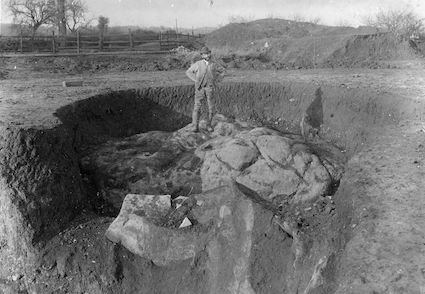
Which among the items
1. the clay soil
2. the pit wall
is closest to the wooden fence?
the pit wall

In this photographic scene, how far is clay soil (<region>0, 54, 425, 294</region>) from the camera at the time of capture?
3.76m

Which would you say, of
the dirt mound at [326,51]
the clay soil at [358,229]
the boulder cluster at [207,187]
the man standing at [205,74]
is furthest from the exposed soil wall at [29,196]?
the dirt mound at [326,51]

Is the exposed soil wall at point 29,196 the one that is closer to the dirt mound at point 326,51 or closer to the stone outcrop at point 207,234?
the stone outcrop at point 207,234

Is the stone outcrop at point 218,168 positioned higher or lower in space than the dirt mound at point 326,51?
lower

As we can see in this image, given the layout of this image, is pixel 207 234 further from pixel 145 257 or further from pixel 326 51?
pixel 326 51

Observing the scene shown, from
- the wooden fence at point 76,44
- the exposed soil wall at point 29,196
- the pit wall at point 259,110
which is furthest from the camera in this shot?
the wooden fence at point 76,44

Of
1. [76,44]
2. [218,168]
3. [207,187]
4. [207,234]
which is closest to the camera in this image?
[207,234]

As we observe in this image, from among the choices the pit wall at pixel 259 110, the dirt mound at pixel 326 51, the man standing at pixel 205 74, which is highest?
the dirt mound at pixel 326 51

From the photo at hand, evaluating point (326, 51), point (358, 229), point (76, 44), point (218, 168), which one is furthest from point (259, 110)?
point (76, 44)

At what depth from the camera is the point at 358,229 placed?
14.2 ft

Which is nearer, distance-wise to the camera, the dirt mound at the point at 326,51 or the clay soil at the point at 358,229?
the clay soil at the point at 358,229

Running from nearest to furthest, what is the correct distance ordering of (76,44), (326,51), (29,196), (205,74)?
(29,196) < (205,74) < (326,51) < (76,44)

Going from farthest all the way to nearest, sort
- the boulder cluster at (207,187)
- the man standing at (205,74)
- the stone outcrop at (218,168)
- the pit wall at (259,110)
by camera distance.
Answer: the pit wall at (259,110) → the man standing at (205,74) → the stone outcrop at (218,168) → the boulder cluster at (207,187)

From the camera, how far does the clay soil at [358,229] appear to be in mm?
3760
